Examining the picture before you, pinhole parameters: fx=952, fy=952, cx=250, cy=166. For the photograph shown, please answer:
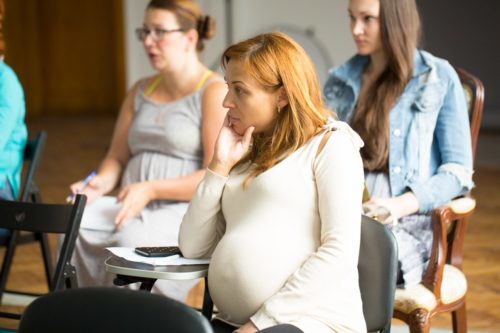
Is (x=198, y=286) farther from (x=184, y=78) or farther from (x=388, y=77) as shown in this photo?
(x=388, y=77)

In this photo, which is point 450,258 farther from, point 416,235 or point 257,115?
point 257,115

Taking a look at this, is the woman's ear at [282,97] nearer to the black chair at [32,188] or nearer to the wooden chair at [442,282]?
the wooden chair at [442,282]

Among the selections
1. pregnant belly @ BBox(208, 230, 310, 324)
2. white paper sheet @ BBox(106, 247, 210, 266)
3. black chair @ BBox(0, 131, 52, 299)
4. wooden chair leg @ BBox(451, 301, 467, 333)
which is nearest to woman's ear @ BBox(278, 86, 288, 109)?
pregnant belly @ BBox(208, 230, 310, 324)

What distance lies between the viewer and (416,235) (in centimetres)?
321

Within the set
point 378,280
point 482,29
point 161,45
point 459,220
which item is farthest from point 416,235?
point 482,29

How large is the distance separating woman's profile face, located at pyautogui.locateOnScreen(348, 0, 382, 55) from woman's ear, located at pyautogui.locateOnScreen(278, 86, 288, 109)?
0.97 metres

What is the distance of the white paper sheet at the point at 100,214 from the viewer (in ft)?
11.9

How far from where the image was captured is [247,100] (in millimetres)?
2371

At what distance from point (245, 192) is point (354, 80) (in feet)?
3.88

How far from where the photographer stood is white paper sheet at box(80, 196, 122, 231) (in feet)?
11.9

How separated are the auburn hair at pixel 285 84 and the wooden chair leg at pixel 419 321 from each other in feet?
2.77

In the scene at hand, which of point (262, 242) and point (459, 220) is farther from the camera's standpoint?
point (459, 220)

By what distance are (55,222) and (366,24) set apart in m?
1.25

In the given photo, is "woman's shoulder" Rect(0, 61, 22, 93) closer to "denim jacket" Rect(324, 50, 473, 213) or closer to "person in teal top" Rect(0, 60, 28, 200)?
"person in teal top" Rect(0, 60, 28, 200)
